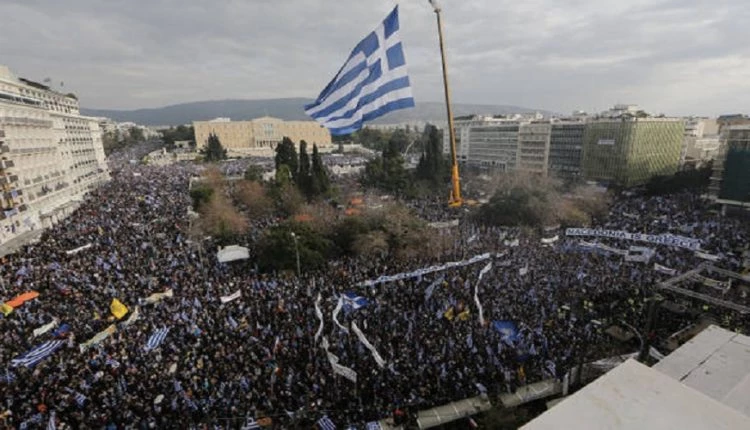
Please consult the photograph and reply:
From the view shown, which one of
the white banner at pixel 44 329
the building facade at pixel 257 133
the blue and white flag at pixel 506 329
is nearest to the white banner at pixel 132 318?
the white banner at pixel 44 329

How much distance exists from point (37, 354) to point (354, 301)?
11478 millimetres

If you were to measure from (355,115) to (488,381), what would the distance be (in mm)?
10087

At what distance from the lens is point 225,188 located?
155 ft

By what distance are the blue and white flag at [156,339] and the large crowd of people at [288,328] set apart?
3.0 inches

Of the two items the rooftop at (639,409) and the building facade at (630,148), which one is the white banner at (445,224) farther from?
the building facade at (630,148)

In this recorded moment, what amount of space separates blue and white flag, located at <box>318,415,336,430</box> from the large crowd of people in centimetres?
35

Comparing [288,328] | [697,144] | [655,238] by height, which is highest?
[697,144]

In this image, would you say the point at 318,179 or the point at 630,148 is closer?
the point at 318,179

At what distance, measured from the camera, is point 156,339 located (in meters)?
14.5

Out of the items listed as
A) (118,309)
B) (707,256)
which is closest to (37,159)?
(118,309)

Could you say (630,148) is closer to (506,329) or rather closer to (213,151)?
(506,329)

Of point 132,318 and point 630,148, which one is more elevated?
point 630,148

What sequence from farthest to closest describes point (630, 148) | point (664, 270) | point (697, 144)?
point (697, 144), point (630, 148), point (664, 270)

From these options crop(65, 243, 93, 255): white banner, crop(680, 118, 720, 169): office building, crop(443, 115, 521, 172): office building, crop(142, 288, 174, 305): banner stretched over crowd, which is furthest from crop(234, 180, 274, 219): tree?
crop(680, 118, 720, 169): office building
